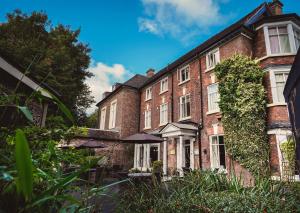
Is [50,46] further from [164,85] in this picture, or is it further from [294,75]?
[294,75]

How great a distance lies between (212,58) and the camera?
44.1 ft

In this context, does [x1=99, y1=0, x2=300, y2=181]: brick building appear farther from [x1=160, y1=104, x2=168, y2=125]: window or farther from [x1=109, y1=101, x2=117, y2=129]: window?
[x1=109, y1=101, x2=117, y2=129]: window

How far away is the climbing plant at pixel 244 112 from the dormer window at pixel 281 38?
165cm

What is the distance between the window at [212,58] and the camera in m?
13.1

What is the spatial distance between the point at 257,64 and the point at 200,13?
528 centimetres

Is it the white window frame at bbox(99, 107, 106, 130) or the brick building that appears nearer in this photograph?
the brick building

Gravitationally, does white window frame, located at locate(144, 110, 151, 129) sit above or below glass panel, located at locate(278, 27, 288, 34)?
below

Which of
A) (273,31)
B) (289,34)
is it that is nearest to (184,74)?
(273,31)

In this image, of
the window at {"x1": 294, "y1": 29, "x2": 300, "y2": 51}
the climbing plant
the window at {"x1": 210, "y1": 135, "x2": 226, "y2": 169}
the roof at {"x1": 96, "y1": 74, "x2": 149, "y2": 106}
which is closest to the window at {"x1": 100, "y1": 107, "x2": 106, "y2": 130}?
the roof at {"x1": 96, "y1": 74, "x2": 149, "y2": 106}

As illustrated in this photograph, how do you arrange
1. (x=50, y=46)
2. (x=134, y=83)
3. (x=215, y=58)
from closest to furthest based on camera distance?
(x=215, y=58) < (x=50, y=46) < (x=134, y=83)

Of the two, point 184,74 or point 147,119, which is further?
point 147,119

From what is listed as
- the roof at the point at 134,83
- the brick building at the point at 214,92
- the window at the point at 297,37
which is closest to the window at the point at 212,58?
the brick building at the point at 214,92

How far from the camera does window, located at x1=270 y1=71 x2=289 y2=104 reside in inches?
390

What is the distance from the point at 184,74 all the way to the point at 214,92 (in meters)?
3.86
